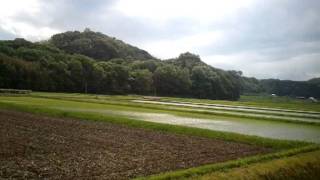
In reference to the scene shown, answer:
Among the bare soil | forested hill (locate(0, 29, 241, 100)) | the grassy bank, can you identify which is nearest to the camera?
the bare soil

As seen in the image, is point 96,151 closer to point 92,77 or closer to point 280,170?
point 280,170

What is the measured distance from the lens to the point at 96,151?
1786cm

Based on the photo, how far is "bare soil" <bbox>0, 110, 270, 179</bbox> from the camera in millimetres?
13867

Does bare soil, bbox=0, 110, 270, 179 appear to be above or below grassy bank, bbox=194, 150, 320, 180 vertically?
above

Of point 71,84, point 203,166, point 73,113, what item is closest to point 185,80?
point 71,84

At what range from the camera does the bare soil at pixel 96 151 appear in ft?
45.5

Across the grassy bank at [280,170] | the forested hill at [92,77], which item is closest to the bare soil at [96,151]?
the grassy bank at [280,170]

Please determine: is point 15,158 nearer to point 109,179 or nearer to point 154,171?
point 109,179

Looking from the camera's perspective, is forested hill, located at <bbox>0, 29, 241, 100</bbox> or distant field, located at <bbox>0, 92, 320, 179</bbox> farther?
forested hill, located at <bbox>0, 29, 241, 100</bbox>

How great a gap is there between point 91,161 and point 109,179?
273 cm

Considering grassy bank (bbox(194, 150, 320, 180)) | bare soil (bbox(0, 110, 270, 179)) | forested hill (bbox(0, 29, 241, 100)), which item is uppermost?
forested hill (bbox(0, 29, 241, 100))

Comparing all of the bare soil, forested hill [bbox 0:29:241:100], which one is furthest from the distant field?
forested hill [bbox 0:29:241:100]

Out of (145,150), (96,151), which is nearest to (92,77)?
(145,150)

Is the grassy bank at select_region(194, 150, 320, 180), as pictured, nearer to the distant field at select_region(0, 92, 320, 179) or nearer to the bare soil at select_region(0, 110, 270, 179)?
the distant field at select_region(0, 92, 320, 179)
